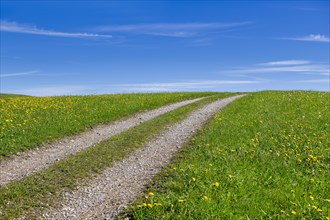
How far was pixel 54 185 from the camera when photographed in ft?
34.1

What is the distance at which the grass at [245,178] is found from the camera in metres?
8.27

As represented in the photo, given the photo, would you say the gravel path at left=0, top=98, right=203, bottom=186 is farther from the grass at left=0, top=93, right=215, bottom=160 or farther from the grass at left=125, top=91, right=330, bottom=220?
the grass at left=125, top=91, right=330, bottom=220

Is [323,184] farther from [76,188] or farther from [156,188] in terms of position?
[76,188]

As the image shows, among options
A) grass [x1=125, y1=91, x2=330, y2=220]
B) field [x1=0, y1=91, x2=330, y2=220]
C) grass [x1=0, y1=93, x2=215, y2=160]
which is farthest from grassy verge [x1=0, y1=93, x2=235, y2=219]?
grass [x1=0, y1=93, x2=215, y2=160]

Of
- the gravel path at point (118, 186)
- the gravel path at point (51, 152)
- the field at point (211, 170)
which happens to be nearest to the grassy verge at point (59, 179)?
the field at point (211, 170)

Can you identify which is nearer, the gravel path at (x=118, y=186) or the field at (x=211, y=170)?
the field at (x=211, y=170)

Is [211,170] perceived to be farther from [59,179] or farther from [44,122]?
[44,122]

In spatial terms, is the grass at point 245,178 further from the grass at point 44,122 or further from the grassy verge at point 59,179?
the grass at point 44,122

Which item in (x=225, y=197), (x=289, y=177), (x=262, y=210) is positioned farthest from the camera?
(x=289, y=177)

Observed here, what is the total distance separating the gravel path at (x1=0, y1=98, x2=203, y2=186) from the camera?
40.8 feet

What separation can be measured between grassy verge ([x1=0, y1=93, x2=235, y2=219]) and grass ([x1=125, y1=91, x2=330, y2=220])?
7.53 feet

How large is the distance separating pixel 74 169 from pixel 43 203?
9.44 feet

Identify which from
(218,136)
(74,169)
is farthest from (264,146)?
(74,169)

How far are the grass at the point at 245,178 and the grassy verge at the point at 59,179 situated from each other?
2294 mm
